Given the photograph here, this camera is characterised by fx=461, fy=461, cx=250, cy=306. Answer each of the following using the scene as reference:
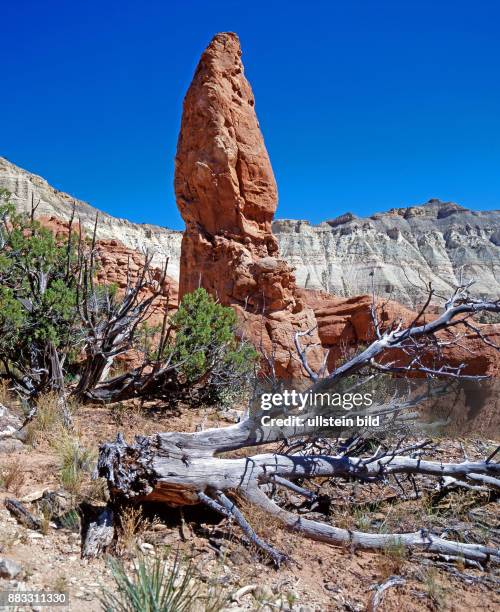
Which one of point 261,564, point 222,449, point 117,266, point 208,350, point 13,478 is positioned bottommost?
point 261,564

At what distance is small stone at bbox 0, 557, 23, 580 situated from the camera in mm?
2633

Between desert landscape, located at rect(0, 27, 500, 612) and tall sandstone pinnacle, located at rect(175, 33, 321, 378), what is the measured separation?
0.06 meters

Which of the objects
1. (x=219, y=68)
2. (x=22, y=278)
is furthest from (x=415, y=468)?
(x=219, y=68)

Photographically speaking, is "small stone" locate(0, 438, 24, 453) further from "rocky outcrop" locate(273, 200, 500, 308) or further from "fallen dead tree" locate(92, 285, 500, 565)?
"rocky outcrop" locate(273, 200, 500, 308)

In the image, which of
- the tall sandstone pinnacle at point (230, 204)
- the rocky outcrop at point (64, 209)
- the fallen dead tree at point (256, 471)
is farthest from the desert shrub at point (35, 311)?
the rocky outcrop at point (64, 209)

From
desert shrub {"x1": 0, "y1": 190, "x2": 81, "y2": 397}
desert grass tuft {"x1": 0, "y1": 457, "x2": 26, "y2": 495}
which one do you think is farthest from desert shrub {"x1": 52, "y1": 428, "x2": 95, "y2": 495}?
desert shrub {"x1": 0, "y1": 190, "x2": 81, "y2": 397}

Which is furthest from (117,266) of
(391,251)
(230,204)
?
(391,251)

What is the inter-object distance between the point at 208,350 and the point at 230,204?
5786 millimetres

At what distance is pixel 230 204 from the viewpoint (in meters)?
12.6

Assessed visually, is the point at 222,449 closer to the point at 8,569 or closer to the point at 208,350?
the point at 8,569

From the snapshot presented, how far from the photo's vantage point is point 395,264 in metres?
64.6

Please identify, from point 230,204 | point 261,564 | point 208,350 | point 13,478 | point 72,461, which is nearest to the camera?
point 261,564

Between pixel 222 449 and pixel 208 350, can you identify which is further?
pixel 208 350

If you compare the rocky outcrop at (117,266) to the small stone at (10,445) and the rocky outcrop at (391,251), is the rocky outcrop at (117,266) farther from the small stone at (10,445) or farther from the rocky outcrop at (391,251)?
the rocky outcrop at (391,251)
